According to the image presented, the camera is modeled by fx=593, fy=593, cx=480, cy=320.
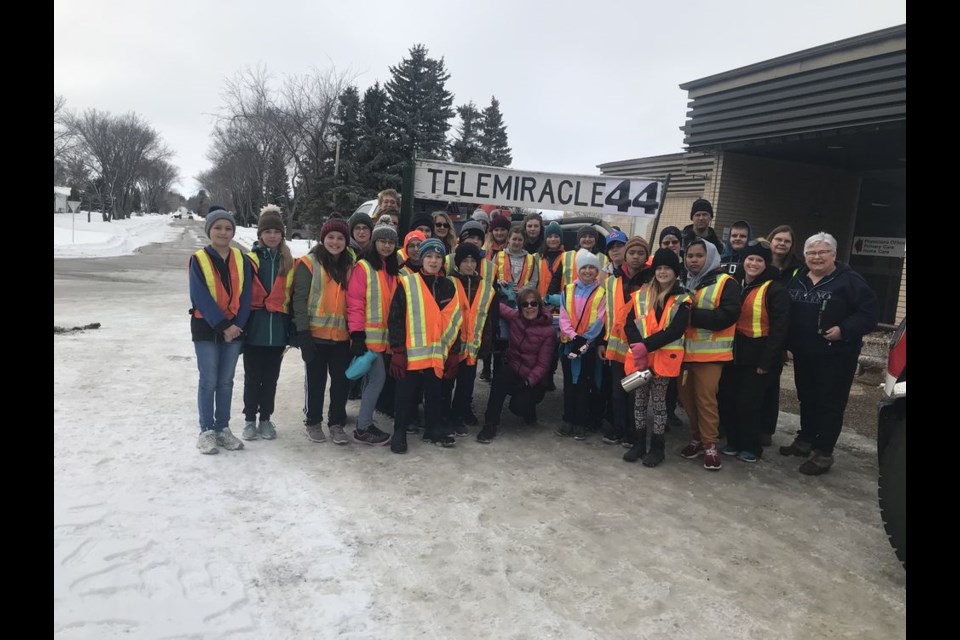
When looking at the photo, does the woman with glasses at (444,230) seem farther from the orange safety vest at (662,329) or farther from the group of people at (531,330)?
the orange safety vest at (662,329)

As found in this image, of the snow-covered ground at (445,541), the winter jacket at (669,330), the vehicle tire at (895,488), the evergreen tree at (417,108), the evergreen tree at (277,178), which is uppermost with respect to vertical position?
the evergreen tree at (417,108)

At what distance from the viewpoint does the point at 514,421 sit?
572cm

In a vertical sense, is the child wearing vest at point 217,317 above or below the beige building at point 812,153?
below

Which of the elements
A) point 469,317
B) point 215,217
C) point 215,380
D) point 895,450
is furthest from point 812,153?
point 215,380

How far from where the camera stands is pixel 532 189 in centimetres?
669

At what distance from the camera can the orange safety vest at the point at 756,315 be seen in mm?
4652

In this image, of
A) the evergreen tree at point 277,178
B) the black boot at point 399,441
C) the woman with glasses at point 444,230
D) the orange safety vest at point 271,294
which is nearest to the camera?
the orange safety vest at point 271,294

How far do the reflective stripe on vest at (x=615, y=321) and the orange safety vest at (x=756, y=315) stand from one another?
905 millimetres

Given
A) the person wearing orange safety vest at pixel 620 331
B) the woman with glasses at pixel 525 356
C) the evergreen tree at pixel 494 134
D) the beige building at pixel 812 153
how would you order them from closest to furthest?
the person wearing orange safety vest at pixel 620 331 → the woman with glasses at pixel 525 356 → the beige building at pixel 812 153 → the evergreen tree at pixel 494 134

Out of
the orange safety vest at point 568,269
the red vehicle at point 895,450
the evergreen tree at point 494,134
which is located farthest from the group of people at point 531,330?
the evergreen tree at point 494,134

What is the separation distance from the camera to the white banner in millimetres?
6652

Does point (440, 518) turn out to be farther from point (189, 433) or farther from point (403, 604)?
point (189, 433)

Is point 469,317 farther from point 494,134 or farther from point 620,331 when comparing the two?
point 494,134
